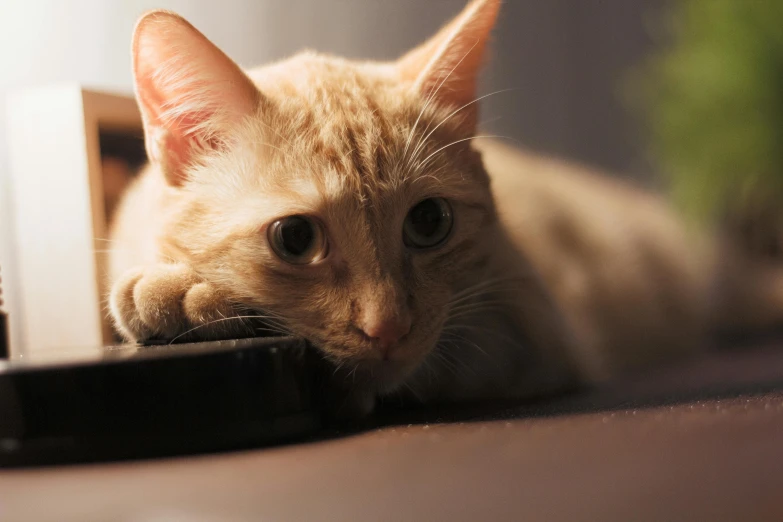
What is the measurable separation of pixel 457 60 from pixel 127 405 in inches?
29.5

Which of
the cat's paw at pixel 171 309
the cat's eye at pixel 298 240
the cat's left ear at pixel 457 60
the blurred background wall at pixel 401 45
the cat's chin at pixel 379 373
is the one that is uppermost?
the blurred background wall at pixel 401 45

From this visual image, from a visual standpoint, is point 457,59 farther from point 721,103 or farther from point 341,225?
point 721,103

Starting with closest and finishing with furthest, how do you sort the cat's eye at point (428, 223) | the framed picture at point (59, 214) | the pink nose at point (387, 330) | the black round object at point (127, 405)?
the black round object at point (127, 405) → the pink nose at point (387, 330) → the cat's eye at point (428, 223) → the framed picture at point (59, 214)

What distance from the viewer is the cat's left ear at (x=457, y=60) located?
1.12 metres

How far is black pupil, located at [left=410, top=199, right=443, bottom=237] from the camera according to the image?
105cm

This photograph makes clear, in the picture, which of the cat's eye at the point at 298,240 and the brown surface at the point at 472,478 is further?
the cat's eye at the point at 298,240

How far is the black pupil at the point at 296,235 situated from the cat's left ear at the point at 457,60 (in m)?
0.33

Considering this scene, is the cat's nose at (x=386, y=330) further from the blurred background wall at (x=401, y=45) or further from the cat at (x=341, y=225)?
the blurred background wall at (x=401, y=45)

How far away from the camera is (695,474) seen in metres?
0.58

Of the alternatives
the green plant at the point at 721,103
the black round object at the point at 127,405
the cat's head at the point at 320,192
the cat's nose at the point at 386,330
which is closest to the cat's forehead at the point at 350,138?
the cat's head at the point at 320,192

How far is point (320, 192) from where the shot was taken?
0.94 meters

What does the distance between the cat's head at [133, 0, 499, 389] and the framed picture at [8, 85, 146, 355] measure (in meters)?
0.34

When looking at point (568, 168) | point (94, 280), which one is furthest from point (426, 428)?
point (568, 168)

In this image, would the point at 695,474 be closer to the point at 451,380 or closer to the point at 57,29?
the point at 451,380
